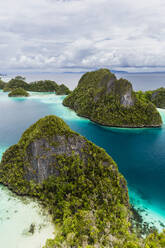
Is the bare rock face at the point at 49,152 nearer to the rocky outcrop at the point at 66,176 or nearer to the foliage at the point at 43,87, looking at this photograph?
Result: the rocky outcrop at the point at 66,176

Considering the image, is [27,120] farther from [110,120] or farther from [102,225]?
[102,225]

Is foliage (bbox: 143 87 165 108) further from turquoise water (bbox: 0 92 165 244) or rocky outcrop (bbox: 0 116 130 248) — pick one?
rocky outcrop (bbox: 0 116 130 248)

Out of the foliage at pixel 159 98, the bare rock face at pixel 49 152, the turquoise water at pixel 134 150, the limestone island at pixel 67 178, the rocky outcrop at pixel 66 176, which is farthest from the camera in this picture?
the foliage at pixel 159 98

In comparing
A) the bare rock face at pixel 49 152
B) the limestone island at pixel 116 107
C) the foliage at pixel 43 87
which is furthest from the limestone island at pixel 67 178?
the foliage at pixel 43 87

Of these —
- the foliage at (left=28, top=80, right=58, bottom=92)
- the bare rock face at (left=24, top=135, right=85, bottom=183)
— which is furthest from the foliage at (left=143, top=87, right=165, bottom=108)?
the foliage at (left=28, top=80, right=58, bottom=92)

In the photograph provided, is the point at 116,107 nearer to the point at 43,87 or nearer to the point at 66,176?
the point at 66,176

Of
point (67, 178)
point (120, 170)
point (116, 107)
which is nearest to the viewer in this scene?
point (67, 178)

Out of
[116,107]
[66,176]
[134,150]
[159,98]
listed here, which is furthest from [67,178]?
[159,98]
